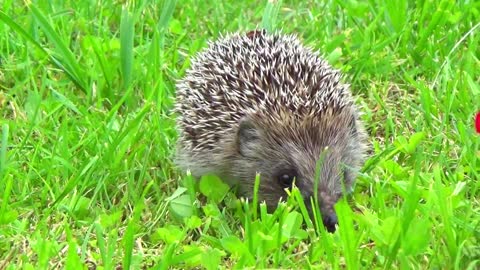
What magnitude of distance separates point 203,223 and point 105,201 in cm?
54

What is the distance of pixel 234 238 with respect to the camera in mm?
3854

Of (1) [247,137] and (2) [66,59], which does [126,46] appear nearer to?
(2) [66,59]

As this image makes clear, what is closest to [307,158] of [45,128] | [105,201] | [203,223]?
[203,223]

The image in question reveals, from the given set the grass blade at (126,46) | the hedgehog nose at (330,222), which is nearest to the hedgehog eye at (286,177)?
the hedgehog nose at (330,222)

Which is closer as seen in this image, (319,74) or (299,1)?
(319,74)

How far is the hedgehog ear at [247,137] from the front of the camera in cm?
473

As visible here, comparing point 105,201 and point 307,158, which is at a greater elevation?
point 307,158

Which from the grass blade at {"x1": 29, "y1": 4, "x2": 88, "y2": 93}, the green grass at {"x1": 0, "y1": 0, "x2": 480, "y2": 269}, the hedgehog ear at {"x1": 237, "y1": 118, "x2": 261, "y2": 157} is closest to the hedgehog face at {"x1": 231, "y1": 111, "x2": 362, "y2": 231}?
the hedgehog ear at {"x1": 237, "y1": 118, "x2": 261, "y2": 157}

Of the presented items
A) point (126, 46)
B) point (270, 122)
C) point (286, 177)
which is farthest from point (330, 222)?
point (126, 46)

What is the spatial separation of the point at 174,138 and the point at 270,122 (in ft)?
2.51

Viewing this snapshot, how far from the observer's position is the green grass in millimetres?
3795

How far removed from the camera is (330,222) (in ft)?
13.7

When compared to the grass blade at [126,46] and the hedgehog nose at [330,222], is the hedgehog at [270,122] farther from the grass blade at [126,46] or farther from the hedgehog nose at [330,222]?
the grass blade at [126,46]

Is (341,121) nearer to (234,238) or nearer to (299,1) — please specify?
(234,238)
